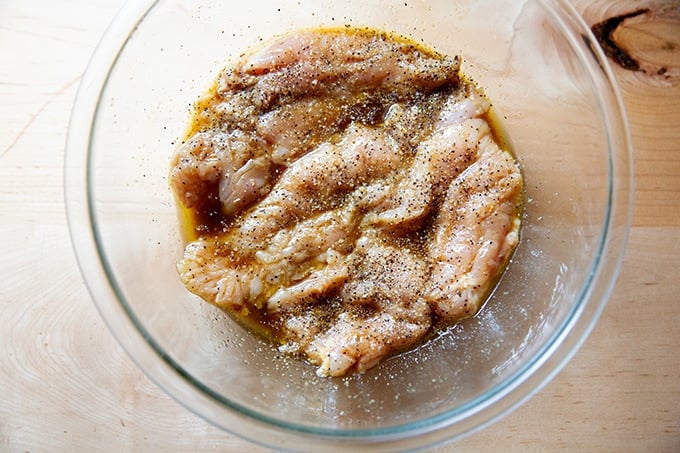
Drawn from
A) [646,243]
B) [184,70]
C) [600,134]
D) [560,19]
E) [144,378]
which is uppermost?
[560,19]

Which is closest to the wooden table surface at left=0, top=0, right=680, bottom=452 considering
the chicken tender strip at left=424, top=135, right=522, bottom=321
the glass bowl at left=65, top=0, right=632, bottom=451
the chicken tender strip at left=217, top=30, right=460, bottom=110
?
the glass bowl at left=65, top=0, right=632, bottom=451

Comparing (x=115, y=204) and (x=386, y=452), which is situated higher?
(x=115, y=204)

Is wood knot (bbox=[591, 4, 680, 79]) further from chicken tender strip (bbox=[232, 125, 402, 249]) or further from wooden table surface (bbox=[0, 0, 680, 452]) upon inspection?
chicken tender strip (bbox=[232, 125, 402, 249])

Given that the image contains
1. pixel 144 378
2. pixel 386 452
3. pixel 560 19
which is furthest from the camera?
pixel 144 378

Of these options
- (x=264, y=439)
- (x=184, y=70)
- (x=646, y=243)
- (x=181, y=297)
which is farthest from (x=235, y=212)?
(x=646, y=243)

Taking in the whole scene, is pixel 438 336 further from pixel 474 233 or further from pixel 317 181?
pixel 317 181

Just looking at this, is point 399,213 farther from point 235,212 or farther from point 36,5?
point 36,5
